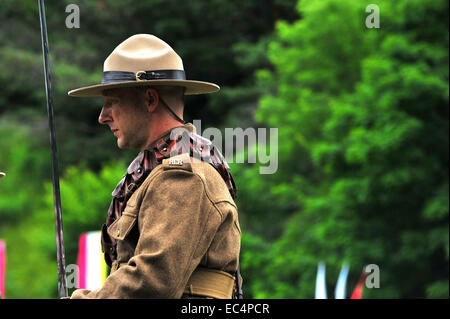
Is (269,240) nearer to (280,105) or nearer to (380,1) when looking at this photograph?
(280,105)

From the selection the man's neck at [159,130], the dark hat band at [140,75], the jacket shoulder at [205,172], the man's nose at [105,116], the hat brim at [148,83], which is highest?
the dark hat band at [140,75]

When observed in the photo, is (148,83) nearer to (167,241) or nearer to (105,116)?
(105,116)

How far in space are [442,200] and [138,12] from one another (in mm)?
11368

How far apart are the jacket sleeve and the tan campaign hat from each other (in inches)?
13.5

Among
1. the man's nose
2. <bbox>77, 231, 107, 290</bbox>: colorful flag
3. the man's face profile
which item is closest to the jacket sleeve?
the man's face profile

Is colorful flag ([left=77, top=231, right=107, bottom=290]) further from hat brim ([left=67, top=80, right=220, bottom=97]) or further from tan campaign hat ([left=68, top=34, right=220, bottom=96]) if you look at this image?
tan campaign hat ([left=68, top=34, right=220, bottom=96])

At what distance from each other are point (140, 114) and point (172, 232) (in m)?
0.45

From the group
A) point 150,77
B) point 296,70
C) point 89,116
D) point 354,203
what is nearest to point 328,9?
point 296,70

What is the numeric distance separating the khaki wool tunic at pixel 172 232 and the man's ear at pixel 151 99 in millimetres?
213

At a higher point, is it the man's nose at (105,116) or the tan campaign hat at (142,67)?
the tan campaign hat at (142,67)

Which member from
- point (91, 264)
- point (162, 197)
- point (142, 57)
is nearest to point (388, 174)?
point (91, 264)

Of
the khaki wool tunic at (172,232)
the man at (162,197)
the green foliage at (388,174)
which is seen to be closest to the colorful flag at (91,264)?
the green foliage at (388,174)

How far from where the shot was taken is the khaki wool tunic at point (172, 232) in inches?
89.4

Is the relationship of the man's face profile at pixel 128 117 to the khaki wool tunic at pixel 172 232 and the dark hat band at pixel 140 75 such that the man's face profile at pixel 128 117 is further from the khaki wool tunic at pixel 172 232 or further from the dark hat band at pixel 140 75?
the khaki wool tunic at pixel 172 232
